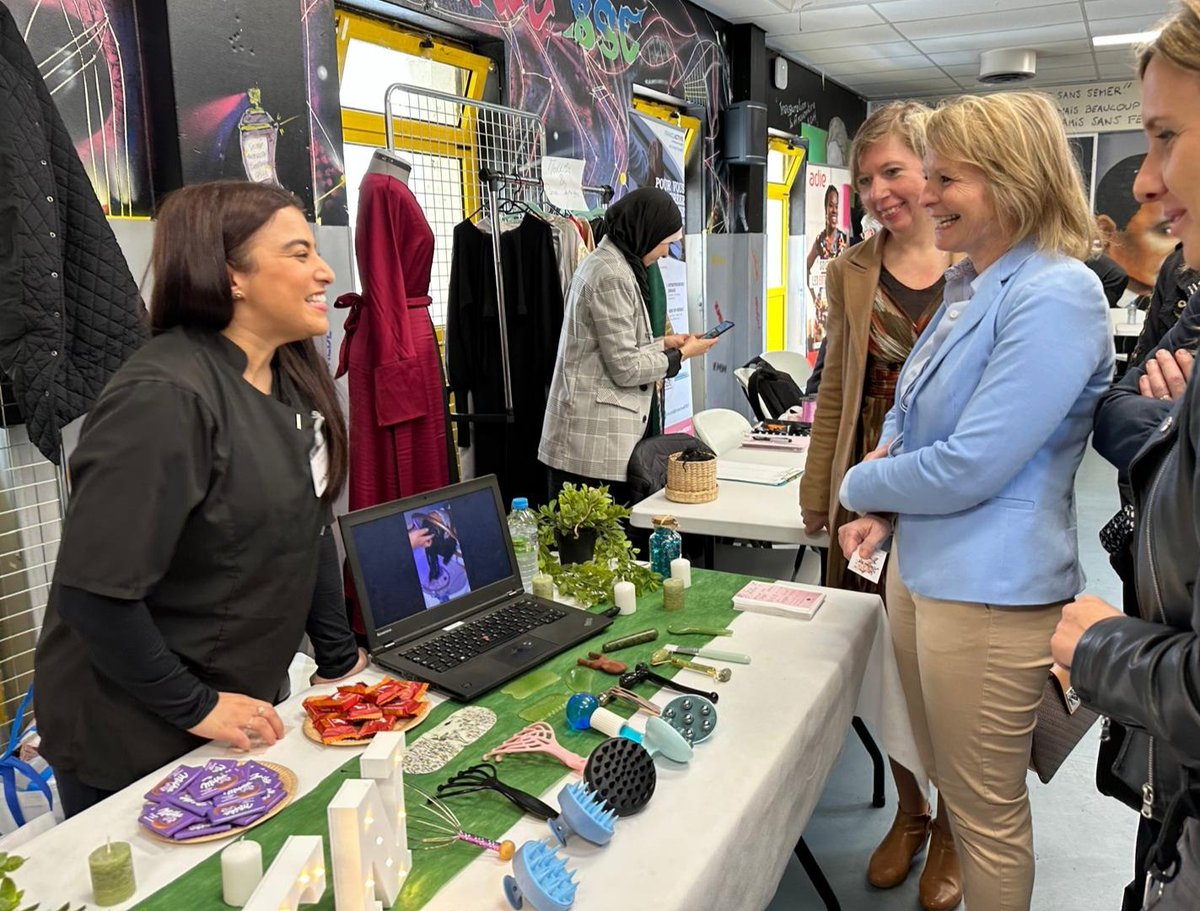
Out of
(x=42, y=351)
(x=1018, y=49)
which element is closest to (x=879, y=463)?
(x=42, y=351)

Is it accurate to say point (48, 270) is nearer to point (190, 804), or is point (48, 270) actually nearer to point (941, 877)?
point (190, 804)

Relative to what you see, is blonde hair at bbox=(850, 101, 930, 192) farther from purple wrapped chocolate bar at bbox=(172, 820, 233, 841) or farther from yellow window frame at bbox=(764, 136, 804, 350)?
yellow window frame at bbox=(764, 136, 804, 350)

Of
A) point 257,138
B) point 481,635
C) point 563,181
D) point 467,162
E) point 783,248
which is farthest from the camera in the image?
point 783,248

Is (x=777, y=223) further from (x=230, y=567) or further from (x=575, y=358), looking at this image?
(x=230, y=567)

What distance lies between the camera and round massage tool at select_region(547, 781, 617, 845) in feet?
3.67

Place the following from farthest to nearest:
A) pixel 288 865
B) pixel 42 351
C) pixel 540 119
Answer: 1. pixel 540 119
2. pixel 42 351
3. pixel 288 865

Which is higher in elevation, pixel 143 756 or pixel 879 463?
pixel 879 463

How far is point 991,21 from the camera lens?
637 cm

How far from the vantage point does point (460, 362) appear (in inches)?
147

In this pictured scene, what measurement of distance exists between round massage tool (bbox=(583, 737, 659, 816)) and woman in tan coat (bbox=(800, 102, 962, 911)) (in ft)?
3.70

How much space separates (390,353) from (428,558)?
4.83 ft

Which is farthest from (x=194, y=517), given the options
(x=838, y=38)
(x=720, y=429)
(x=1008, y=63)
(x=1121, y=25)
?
(x=1008, y=63)

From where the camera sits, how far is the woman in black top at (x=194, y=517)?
1198mm

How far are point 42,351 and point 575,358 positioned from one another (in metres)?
1.70
